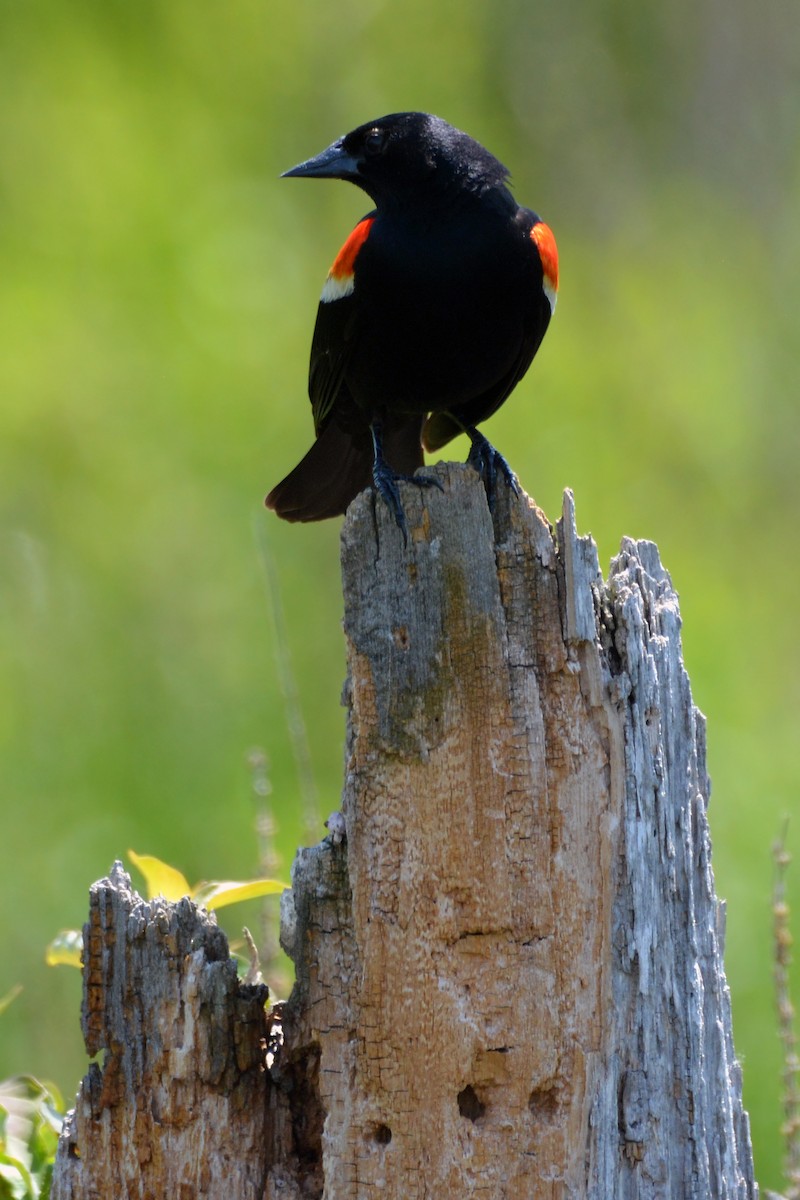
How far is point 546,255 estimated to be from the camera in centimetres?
340

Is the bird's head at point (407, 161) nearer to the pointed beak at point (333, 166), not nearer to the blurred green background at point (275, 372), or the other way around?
the pointed beak at point (333, 166)

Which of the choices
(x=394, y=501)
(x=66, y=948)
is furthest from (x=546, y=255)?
(x=66, y=948)

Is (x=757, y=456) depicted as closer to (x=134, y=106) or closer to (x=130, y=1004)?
(x=134, y=106)

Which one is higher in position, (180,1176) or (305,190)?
(305,190)

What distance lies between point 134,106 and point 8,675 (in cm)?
377

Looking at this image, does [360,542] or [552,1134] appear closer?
[552,1134]

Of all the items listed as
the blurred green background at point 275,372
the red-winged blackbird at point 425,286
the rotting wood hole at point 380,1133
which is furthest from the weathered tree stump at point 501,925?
the blurred green background at point 275,372

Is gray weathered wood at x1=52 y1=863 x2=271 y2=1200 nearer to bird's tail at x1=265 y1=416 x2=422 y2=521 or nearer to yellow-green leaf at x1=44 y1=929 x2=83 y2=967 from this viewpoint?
yellow-green leaf at x1=44 y1=929 x2=83 y2=967

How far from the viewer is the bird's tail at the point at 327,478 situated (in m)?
3.72

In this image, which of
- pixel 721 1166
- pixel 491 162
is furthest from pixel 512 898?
pixel 491 162

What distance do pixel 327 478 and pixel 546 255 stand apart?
0.85m

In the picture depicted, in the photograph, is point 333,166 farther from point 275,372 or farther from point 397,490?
point 275,372

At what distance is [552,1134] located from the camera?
206cm

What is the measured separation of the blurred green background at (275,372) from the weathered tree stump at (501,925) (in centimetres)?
353
